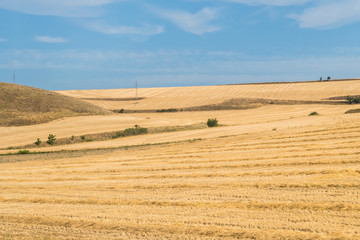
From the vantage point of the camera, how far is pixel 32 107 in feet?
183

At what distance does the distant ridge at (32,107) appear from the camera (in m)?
49.1

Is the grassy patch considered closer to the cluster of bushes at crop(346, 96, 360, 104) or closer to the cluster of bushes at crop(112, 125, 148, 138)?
the cluster of bushes at crop(112, 125, 148, 138)

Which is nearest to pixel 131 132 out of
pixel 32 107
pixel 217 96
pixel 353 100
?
pixel 32 107

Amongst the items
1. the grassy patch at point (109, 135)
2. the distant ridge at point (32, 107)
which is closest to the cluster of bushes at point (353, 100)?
the grassy patch at point (109, 135)

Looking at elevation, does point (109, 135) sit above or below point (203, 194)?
above

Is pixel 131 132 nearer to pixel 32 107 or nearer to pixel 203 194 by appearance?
pixel 32 107

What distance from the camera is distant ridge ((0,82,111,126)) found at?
49119mm

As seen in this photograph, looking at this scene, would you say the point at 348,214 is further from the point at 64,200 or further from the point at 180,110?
the point at 180,110

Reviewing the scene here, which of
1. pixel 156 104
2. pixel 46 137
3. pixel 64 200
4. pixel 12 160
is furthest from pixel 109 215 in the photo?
pixel 156 104

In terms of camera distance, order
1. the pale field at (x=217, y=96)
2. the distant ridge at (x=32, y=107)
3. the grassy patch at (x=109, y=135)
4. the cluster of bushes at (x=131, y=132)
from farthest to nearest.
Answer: the pale field at (x=217, y=96), the distant ridge at (x=32, y=107), the cluster of bushes at (x=131, y=132), the grassy patch at (x=109, y=135)

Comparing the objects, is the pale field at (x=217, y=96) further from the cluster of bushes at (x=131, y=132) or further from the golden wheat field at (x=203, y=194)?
the golden wheat field at (x=203, y=194)

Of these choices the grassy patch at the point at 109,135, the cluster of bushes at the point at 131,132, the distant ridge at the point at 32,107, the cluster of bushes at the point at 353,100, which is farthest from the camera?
the cluster of bushes at the point at 353,100

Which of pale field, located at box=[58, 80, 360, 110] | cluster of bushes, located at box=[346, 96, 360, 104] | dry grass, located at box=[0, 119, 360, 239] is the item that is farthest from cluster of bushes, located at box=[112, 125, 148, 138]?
cluster of bushes, located at box=[346, 96, 360, 104]

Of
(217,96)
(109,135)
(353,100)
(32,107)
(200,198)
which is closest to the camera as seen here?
(200,198)
